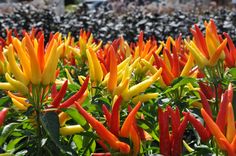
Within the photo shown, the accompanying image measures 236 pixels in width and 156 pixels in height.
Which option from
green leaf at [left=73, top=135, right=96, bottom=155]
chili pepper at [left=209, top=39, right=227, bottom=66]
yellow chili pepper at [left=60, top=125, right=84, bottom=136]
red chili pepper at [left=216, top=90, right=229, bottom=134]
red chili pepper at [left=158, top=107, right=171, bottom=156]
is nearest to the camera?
red chili pepper at [left=216, top=90, right=229, bottom=134]

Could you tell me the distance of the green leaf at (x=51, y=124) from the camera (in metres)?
1.38

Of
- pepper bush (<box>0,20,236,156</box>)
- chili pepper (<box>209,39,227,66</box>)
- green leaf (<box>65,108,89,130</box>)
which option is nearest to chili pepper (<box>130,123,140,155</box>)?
pepper bush (<box>0,20,236,156</box>)

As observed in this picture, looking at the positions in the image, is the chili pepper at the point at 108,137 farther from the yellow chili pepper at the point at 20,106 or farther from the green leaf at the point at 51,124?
the yellow chili pepper at the point at 20,106

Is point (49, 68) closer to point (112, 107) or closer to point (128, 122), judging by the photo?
point (112, 107)

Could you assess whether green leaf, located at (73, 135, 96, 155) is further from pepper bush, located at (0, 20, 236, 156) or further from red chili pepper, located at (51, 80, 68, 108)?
red chili pepper, located at (51, 80, 68, 108)

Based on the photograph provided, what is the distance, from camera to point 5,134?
1407 millimetres

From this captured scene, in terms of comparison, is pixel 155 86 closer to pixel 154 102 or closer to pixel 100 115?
pixel 154 102

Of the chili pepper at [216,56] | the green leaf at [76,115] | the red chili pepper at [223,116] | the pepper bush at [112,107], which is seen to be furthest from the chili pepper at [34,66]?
the chili pepper at [216,56]

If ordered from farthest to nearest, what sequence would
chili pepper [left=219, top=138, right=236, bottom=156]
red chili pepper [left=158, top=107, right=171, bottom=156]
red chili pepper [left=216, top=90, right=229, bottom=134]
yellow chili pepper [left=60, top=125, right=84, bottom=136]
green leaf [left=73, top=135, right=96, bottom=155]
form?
green leaf [left=73, top=135, right=96, bottom=155]
yellow chili pepper [left=60, top=125, right=84, bottom=136]
red chili pepper [left=158, top=107, right=171, bottom=156]
red chili pepper [left=216, top=90, right=229, bottom=134]
chili pepper [left=219, top=138, right=236, bottom=156]

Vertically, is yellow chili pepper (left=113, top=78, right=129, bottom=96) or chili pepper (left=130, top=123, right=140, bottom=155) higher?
yellow chili pepper (left=113, top=78, right=129, bottom=96)

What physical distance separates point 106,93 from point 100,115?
76 mm

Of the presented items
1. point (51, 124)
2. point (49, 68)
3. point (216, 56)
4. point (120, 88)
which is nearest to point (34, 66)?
point (49, 68)

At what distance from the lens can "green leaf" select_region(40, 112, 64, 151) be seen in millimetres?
1375

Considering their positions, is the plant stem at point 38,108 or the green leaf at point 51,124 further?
the plant stem at point 38,108
